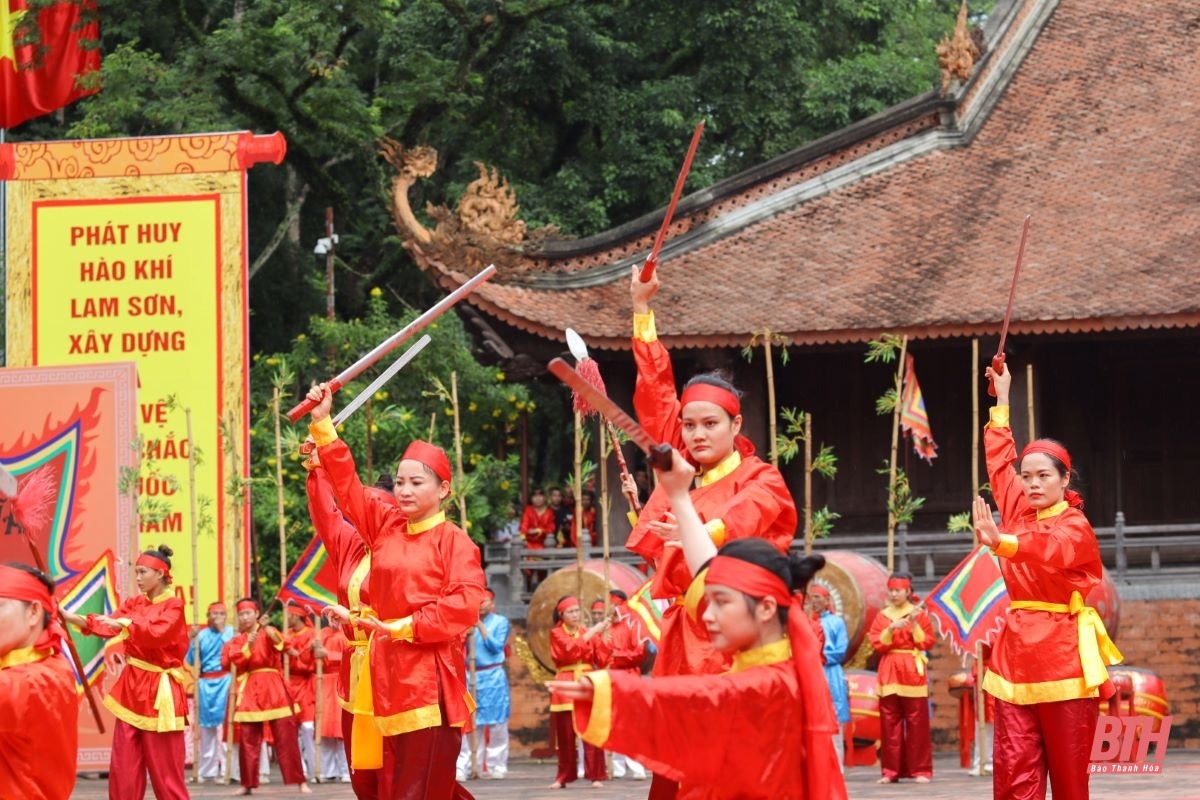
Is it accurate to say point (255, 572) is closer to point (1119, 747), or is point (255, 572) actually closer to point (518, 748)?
point (518, 748)

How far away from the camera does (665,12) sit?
23250mm

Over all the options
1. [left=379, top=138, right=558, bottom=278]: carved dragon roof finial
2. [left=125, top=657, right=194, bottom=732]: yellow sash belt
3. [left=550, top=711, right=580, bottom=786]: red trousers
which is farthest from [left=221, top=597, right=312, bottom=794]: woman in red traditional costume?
[left=379, top=138, right=558, bottom=278]: carved dragon roof finial

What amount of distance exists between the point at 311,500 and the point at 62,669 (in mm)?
2246

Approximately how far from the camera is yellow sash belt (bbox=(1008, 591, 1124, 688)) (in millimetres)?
8219

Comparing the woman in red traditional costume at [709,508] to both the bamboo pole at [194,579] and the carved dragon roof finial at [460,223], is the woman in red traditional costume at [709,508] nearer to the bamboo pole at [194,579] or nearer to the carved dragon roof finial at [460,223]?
the bamboo pole at [194,579]

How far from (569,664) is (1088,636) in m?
7.19

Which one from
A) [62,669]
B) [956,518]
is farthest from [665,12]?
[62,669]

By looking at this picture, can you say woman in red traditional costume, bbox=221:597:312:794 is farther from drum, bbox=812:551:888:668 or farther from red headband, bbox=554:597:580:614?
drum, bbox=812:551:888:668

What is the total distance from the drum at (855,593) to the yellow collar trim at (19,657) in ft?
32.9

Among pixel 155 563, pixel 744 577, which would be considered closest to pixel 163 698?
pixel 155 563

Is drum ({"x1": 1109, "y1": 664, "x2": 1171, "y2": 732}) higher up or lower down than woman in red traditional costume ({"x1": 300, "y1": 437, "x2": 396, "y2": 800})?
lower down

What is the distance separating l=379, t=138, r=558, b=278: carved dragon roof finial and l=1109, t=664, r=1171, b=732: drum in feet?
22.3

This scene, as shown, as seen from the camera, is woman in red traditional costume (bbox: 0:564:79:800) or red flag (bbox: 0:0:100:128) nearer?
woman in red traditional costume (bbox: 0:564:79:800)

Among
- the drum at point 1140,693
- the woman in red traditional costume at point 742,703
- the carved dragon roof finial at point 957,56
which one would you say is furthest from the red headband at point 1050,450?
the carved dragon roof finial at point 957,56
